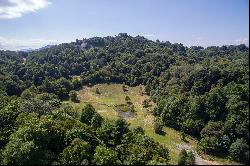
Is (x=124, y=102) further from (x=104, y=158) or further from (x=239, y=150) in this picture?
(x=104, y=158)

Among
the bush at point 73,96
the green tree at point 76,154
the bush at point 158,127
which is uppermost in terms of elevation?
the green tree at point 76,154

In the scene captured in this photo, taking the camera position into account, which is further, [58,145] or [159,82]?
[159,82]

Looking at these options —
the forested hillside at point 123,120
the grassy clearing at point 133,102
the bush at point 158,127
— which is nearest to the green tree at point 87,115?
the forested hillside at point 123,120

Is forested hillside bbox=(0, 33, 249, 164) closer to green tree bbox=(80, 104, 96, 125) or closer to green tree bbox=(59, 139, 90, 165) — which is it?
green tree bbox=(59, 139, 90, 165)

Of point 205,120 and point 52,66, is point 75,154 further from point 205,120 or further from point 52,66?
point 52,66

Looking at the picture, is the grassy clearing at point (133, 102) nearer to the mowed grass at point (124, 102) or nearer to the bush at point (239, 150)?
the mowed grass at point (124, 102)

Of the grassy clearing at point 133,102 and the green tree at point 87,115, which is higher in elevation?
the green tree at point 87,115

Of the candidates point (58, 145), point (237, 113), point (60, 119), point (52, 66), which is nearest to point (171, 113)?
point (237, 113)
